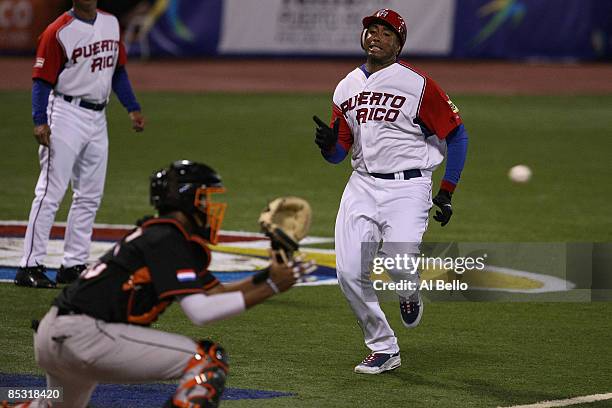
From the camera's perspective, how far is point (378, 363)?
23.3 ft

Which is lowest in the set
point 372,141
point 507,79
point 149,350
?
point 507,79

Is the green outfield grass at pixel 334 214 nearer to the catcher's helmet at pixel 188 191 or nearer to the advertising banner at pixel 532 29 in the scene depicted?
the catcher's helmet at pixel 188 191

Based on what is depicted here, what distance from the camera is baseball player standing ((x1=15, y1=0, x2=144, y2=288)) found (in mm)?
9055

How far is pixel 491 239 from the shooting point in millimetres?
11172

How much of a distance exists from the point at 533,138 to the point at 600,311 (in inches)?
381

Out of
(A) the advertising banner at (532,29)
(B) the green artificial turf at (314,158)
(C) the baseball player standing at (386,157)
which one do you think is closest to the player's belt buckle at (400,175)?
(C) the baseball player standing at (386,157)

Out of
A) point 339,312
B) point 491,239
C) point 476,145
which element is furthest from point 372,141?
point 476,145

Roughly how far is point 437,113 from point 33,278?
337cm

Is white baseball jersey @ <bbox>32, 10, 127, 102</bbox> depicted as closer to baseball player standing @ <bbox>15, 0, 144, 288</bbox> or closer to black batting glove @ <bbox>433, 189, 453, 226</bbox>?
baseball player standing @ <bbox>15, 0, 144, 288</bbox>

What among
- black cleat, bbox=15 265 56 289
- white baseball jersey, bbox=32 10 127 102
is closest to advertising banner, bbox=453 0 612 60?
white baseball jersey, bbox=32 10 127 102

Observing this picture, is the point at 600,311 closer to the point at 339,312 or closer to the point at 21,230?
the point at 339,312

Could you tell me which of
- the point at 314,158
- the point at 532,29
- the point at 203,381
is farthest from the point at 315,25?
the point at 203,381

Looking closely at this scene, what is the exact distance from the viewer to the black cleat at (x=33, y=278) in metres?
9.10

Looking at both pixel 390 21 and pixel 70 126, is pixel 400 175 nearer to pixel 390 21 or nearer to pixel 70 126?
pixel 390 21
